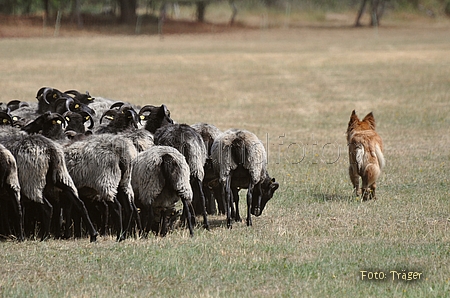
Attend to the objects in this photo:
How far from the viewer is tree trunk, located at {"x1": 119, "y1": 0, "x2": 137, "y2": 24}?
59.6m

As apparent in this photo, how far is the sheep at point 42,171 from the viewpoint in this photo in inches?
353

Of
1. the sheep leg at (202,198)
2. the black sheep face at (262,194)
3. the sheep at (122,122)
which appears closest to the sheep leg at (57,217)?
the sheep leg at (202,198)

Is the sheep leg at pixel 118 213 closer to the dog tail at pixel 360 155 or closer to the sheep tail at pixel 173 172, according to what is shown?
the sheep tail at pixel 173 172

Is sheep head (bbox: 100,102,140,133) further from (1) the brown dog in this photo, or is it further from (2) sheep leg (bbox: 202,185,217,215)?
(1) the brown dog

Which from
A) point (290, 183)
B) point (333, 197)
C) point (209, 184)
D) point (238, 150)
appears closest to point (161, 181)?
point (238, 150)

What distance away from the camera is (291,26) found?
6319cm

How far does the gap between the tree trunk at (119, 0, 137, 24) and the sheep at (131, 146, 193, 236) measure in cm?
5154

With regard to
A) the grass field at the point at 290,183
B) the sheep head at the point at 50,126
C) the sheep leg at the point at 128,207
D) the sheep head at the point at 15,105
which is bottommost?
the grass field at the point at 290,183

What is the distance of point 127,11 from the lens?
5962cm

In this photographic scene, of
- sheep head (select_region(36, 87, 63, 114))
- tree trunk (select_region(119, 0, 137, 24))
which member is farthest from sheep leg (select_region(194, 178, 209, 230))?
tree trunk (select_region(119, 0, 137, 24))

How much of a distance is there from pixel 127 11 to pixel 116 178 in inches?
2045

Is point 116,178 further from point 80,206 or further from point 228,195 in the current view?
point 228,195

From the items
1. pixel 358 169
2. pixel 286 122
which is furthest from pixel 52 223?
pixel 286 122

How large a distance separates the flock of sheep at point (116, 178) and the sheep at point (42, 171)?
1 centimetres
